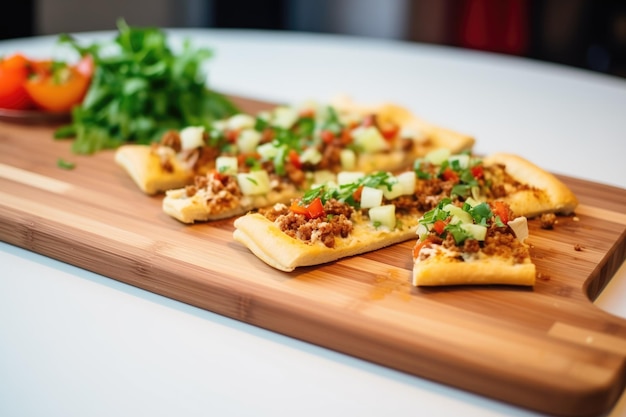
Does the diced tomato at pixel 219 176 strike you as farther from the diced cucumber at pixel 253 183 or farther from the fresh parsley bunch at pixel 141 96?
the fresh parsley bunch at pixel 141 96

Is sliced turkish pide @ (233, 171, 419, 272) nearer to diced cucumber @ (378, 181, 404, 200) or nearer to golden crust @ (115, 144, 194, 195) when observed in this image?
diced cucumber @ (378, 181, 404, 200)

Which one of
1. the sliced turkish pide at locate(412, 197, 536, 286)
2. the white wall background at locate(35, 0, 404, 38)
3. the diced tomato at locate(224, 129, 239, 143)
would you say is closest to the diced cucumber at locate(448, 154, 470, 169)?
the sliced turkish pide at locate(412, 197, 536, 286)

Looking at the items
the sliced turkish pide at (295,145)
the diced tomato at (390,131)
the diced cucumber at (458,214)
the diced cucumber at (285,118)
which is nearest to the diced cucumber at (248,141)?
the sliced turkish pide at (295,145)

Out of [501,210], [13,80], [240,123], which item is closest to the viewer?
[501,210]

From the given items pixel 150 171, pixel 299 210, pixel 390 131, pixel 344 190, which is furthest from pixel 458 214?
pixel 150 171

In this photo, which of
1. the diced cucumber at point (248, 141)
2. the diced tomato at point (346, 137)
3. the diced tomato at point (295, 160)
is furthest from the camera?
the diced tomato at point (346, 137)

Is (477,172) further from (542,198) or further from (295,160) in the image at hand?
(295,160)
